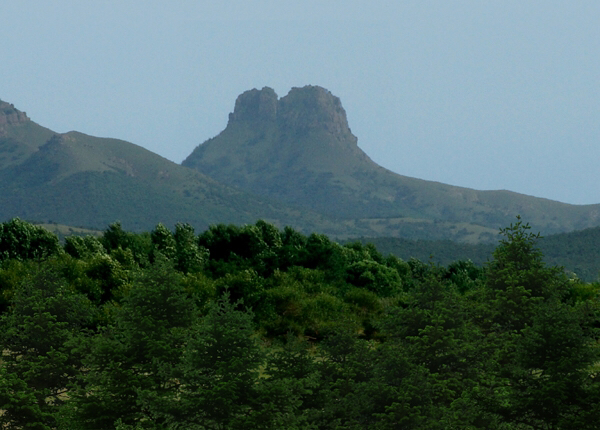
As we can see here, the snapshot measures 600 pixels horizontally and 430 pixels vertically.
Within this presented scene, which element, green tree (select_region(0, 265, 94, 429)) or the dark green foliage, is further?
the dark green foliage

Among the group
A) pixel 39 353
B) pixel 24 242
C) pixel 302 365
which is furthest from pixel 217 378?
pixel 24 242

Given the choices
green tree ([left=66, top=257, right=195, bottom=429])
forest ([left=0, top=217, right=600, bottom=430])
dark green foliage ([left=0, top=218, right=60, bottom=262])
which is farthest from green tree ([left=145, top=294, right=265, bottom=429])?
dark green foliage ([left=0, top=218, right=60, bottom=262])

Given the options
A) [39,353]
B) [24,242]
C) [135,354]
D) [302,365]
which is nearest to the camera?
[302,365]

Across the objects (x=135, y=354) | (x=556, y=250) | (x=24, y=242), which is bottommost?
(x=135, y=354)

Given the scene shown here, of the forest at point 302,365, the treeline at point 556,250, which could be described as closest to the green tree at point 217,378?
the forest at point 302,365

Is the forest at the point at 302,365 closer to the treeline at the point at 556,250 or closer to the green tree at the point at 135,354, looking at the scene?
the green tree at the point at 135,354

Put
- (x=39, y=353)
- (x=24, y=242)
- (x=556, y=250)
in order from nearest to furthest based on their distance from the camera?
(x=39, y=353), (x=24, y=242), (x=556, y=250)

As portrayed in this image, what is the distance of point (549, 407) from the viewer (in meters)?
14.1

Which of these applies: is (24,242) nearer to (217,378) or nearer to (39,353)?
(39,353)

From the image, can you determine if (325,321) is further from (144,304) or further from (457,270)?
(457,270)

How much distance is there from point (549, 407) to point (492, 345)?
220cm

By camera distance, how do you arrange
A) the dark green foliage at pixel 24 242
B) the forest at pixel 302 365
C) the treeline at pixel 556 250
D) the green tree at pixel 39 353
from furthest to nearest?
the treeline at pixel 556 250 < the dark green foliage at pixel 24 242 < the green tree at pixel 39 353 < the forest at pixel 302 365

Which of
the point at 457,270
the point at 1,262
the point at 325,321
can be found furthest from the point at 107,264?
the point at 457,270

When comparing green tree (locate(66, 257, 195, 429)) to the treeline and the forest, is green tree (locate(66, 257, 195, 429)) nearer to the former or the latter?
the forest
